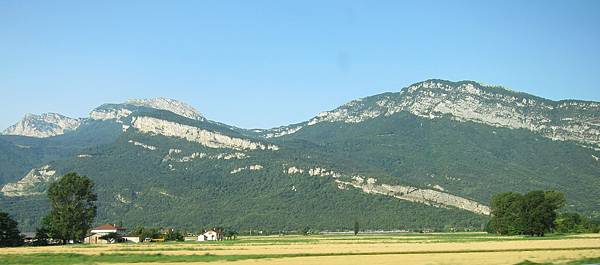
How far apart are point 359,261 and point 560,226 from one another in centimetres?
9481

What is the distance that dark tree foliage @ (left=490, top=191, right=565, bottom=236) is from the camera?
125875 millimetres

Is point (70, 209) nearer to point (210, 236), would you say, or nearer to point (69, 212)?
point (69, 212)

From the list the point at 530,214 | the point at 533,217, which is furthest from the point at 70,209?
the point at 533,217

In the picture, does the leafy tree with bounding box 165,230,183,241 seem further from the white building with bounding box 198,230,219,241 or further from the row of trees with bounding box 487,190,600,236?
the row of trees with bounding box 487,190,600,236

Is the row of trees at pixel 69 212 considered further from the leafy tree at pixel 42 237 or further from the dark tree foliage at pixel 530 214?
the dark tree foliage at pixel 530 214

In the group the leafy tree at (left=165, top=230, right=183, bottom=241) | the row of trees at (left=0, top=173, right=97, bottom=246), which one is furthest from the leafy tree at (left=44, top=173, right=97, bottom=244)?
the leafy tree at (left=165, top=230, right=183, bottom=241)

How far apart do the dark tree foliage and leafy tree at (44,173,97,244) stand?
73.8m

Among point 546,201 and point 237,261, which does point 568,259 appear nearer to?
point 237,261

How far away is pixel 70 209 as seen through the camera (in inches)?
4707

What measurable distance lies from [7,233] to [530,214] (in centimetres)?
8545

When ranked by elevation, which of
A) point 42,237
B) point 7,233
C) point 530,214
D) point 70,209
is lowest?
point 42,237

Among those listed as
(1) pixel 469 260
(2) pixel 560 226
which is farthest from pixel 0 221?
(2) pixel 560 226

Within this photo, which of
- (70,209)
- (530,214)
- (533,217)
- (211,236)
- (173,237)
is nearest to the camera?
(70,209)

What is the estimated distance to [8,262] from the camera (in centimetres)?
6322
